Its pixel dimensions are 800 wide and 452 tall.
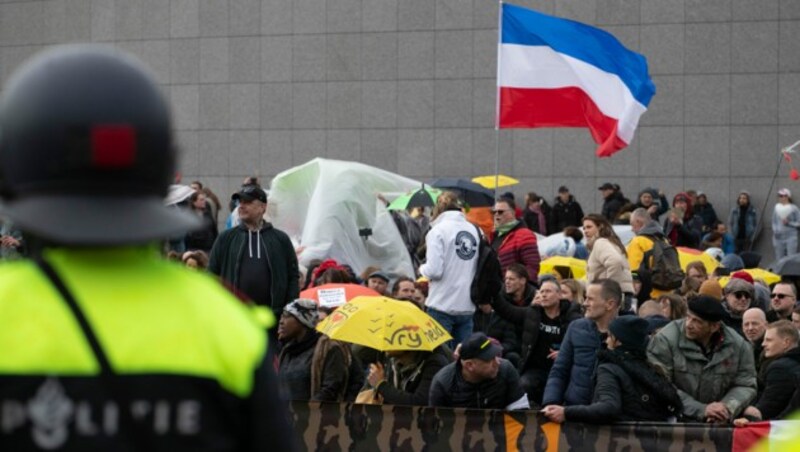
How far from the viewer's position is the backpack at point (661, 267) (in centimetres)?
1521

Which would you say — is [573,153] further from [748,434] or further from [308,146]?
[748,434]

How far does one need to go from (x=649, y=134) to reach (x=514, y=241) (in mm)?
16893

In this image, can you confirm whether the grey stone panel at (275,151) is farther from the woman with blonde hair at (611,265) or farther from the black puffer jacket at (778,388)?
the black puffer jacket at (778,388)

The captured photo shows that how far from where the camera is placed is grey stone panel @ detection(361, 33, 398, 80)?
33375mm

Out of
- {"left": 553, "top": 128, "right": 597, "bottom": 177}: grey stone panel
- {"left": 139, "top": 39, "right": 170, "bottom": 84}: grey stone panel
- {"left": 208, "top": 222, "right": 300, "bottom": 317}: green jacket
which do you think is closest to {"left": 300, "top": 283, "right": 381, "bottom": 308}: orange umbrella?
{"left": 208, "top": 222, "right": 300, "bottom": 317}: green jacket

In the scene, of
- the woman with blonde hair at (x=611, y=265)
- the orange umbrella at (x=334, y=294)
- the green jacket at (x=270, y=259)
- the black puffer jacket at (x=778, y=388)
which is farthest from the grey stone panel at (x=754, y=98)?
the black puffer jacket at (x=778, y=388)

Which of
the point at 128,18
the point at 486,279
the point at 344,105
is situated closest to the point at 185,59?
the point at 128,18

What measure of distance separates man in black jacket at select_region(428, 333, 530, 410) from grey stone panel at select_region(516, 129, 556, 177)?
21.8 m

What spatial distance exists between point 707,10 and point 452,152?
5.77 metres

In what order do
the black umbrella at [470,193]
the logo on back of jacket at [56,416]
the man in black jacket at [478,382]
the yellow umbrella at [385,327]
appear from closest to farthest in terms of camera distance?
the logo on back of jacket at [56,416] → the man in black jacket at [478,382] → the yellow umbrella at [385,327] → the black umbrella at [470,193]

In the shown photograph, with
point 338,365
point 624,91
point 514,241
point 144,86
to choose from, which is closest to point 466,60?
point 624,91

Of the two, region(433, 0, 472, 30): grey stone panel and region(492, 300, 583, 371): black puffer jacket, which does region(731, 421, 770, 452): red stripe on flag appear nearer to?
region(492, 300, 583, 371): black puffer jacket

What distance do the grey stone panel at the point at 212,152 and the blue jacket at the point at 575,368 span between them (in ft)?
80.8

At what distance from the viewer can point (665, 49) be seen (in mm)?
31391
